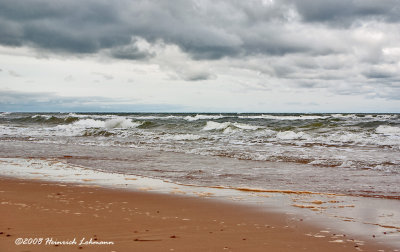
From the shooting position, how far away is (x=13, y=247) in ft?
10.5

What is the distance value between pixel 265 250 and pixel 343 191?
3606 mm

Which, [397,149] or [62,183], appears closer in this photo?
[62,183]

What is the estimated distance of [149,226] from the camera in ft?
13.2

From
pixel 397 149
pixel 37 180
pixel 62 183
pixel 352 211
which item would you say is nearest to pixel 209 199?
pixel 352 211

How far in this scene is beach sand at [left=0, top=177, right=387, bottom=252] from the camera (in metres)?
3.43

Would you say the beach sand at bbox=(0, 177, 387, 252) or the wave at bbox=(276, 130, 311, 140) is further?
the wave at bbox=(276, 130, 311, 140)

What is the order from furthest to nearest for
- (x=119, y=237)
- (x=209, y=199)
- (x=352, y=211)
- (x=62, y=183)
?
(x=62, y=183), (x=209, y=199), (x=352, y=211), (x=119, y=237)

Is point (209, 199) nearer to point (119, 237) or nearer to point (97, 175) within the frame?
point (119, 237)

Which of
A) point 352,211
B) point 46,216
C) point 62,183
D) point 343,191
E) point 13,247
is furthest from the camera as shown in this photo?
point 62,183

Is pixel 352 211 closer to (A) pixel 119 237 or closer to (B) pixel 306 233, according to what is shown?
(B) pixel 306 233

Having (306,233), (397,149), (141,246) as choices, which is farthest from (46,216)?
(397,149)

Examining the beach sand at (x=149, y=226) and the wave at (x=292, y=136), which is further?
the wave at (x=292, y=136)

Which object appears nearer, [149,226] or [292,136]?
[149,226]

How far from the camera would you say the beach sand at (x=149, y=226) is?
3426 millimetres
